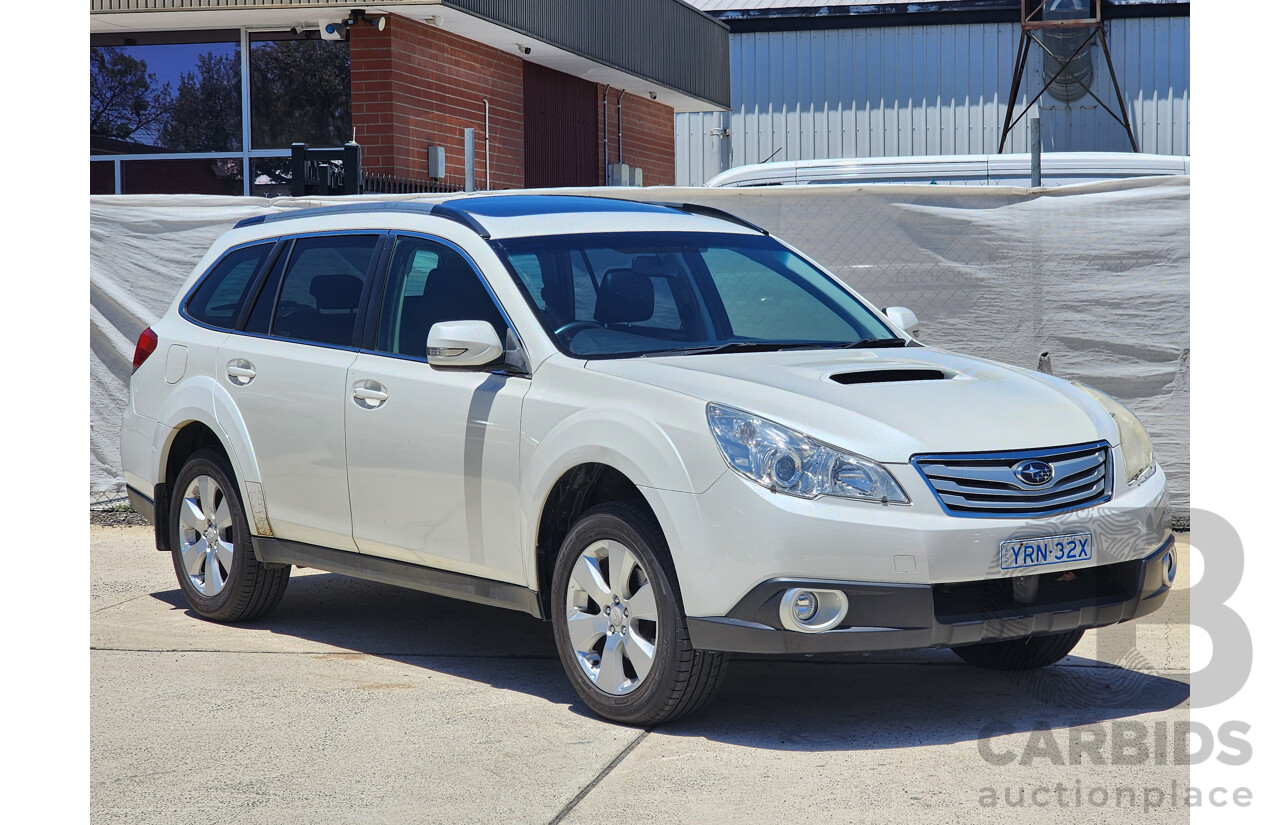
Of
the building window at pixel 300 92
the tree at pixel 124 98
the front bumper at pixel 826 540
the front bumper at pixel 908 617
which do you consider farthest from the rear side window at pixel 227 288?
the tree at pixel 124 98

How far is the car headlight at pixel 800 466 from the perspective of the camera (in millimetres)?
5059

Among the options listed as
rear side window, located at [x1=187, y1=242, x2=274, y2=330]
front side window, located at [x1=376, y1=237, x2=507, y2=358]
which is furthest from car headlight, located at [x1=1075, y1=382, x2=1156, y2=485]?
rear side window, located at [x1=187, y1=242, x2=274, y2=330]

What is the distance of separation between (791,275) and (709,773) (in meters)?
2.61

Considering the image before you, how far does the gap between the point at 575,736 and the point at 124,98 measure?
1288cm

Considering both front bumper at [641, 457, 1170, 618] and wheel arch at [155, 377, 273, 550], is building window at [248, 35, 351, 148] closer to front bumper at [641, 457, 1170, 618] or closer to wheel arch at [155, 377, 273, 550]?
wheel arch at [155, 377, 273, 550]

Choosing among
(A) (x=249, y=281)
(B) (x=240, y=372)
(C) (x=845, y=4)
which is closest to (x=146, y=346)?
(A) (x=249, y=281)

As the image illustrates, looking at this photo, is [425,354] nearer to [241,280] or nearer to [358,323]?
[358,323]

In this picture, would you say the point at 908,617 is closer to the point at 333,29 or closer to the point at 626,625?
the point at 626,625

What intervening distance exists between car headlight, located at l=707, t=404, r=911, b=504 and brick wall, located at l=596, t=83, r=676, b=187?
17.9m

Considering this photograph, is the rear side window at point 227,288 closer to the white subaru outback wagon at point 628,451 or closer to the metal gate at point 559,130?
the white subaru outback wagon at point 628,451

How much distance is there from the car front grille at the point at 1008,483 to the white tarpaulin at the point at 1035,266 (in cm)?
426

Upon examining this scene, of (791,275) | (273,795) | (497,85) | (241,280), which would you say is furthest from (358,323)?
(497,85)

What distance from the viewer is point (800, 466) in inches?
201

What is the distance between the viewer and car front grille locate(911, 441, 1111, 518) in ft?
16.7
